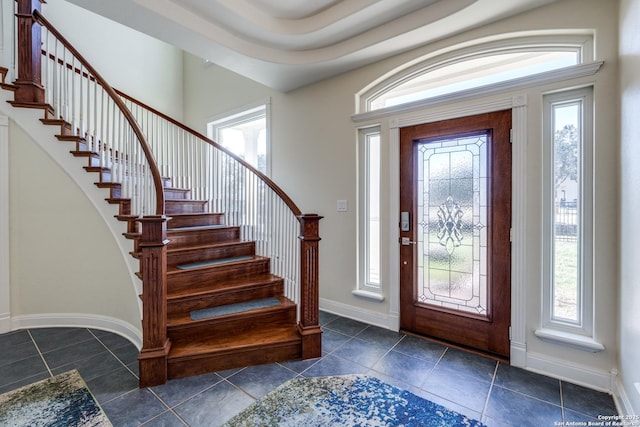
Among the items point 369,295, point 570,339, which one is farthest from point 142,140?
point 570,339

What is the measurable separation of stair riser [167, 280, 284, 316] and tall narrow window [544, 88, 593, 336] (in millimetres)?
2292

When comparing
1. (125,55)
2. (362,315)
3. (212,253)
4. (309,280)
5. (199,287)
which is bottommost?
(362,315)

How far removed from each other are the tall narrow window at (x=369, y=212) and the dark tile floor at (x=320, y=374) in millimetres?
584

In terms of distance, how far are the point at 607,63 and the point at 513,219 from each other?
1167 mm

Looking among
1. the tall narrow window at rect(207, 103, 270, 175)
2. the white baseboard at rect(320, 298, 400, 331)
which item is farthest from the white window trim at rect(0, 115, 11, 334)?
the white baseboard at rect(320, 298, 400, 331)

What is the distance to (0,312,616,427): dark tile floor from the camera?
175 centimetres

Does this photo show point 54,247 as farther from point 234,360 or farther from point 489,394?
point 489,394

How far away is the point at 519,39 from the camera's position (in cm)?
227

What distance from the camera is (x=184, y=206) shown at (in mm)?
3697

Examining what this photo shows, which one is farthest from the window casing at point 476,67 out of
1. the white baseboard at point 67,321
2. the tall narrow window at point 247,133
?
the white baseboard at point 67,321

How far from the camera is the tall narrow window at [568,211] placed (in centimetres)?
201

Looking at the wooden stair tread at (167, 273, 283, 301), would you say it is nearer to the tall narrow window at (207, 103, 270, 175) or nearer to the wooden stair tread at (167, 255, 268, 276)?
the wooden stair tread at (167, 255, 268, 276)

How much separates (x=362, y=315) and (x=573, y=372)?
5.66 feet

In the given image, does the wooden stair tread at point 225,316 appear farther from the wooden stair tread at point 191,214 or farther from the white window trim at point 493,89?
the white window trim at point 493,89
